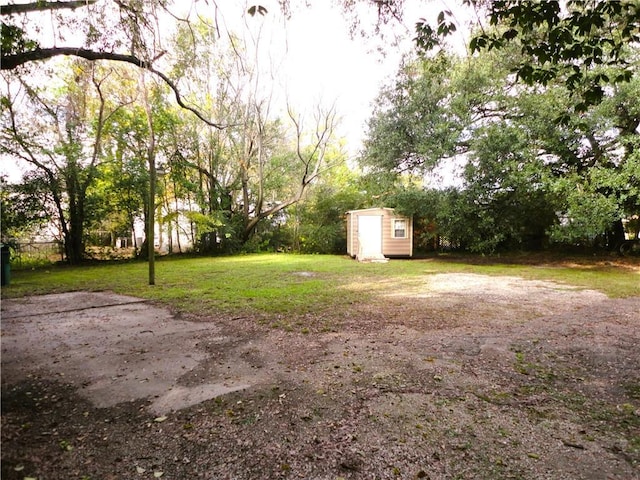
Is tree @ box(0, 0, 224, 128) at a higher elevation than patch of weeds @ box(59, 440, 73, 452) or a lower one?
higher

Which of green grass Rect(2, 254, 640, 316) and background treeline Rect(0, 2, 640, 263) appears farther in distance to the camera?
background treeline Rect(0, 2, 640, 263)

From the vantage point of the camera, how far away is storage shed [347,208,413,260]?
14.5 metres

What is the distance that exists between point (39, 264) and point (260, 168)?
9368mm

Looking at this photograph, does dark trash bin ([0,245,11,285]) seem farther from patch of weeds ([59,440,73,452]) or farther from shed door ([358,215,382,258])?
shed door ([358,215,382,258])

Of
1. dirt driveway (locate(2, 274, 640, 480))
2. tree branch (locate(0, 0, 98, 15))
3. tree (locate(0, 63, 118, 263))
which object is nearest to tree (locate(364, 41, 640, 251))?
dirt driveway (locate(2, 274, 640, 480))

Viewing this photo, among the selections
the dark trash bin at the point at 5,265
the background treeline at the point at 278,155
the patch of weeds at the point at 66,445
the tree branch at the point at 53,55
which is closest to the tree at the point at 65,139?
the background treeline at the point at 278,155

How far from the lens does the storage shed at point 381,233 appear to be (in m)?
14.5

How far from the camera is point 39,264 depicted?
459 inches

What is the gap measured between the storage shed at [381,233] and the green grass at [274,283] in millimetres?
3641

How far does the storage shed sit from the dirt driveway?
9863 millimetres

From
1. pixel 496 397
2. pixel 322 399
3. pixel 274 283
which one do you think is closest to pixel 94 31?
pixel 274 283

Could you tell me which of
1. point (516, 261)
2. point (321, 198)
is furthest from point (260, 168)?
point (516, 261)

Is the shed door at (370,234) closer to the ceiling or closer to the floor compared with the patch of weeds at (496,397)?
closer to the ceiling

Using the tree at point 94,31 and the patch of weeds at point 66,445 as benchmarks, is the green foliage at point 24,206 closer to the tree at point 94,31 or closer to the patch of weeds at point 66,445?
the tree at point 94,31
